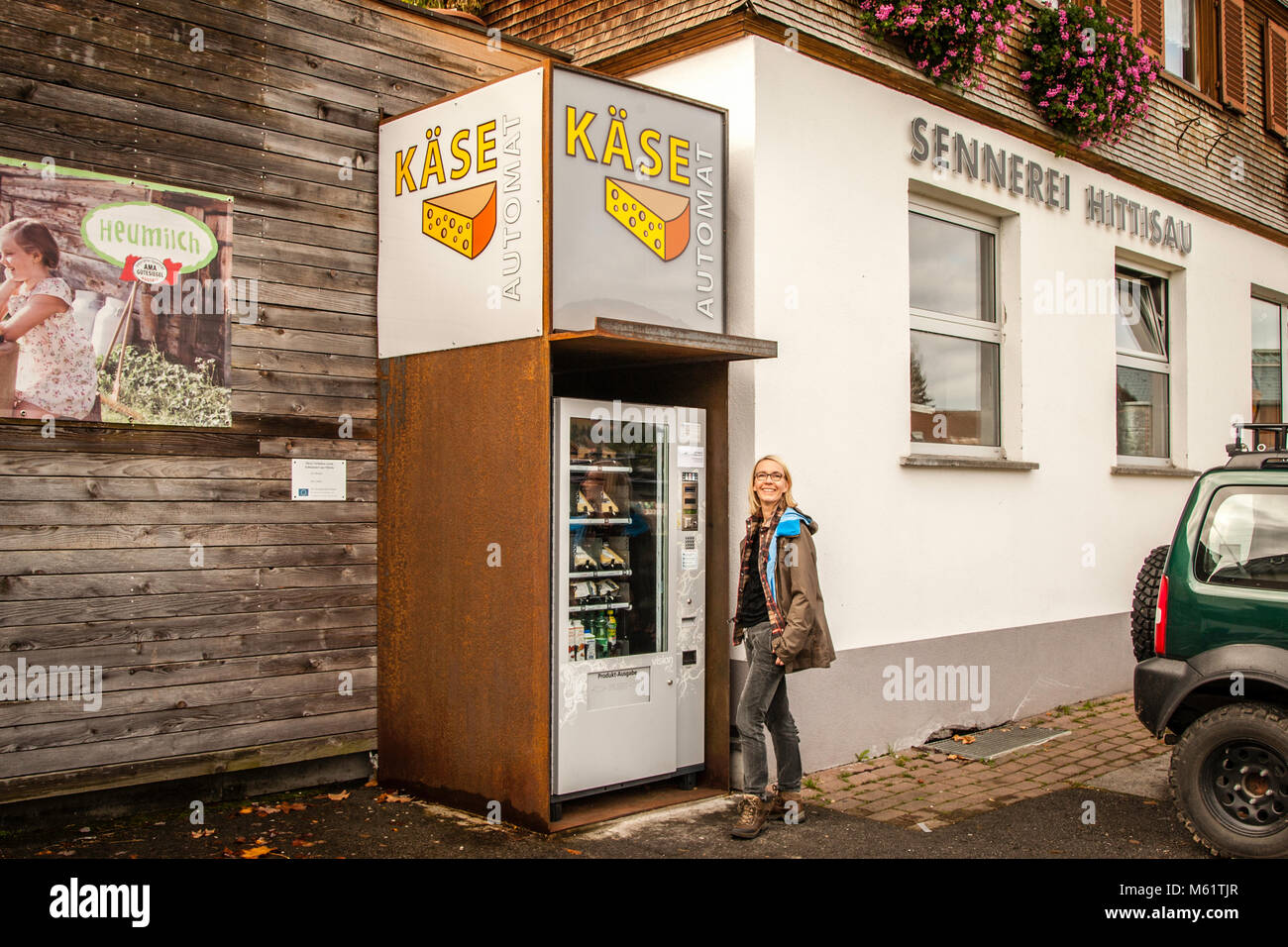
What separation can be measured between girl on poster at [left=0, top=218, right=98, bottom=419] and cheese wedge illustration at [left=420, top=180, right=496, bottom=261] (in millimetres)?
1932

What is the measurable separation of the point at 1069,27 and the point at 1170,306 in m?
3.37

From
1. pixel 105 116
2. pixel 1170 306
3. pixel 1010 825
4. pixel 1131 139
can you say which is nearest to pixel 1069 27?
pixel 1131 139

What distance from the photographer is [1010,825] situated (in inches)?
245

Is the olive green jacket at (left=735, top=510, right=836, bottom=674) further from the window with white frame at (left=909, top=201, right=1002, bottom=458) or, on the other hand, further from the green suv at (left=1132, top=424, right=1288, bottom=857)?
the window with white frame at (left=909, top=201, right=1002, bottom=458)

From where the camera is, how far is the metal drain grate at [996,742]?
7.88m

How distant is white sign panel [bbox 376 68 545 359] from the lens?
6.02 meters

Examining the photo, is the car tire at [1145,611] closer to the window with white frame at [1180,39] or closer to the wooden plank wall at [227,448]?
the wooden plank wall at [227,448]

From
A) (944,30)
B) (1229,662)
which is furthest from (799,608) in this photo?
(944,30)
